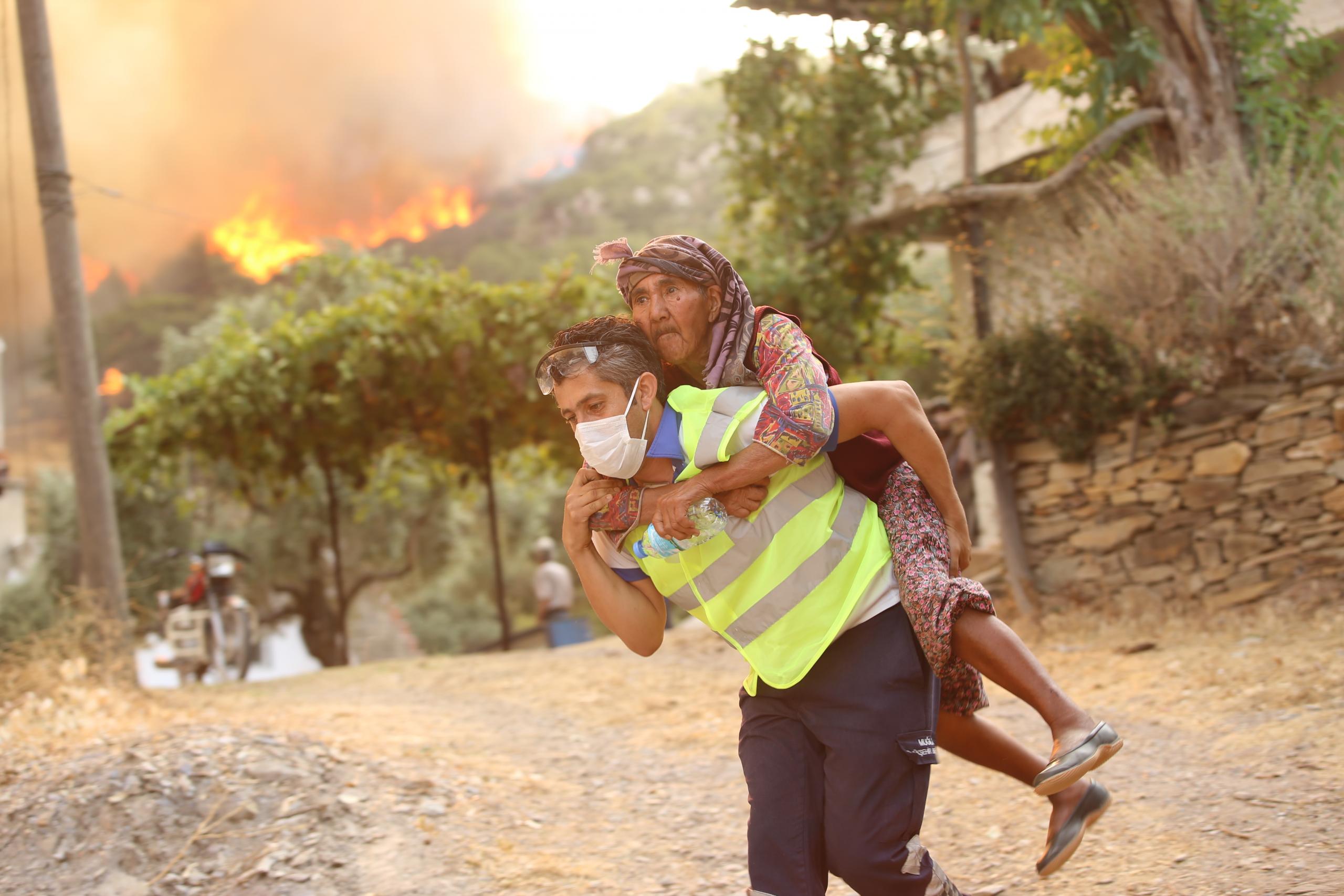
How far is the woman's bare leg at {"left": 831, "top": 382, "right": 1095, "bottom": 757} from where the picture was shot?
2.29 m

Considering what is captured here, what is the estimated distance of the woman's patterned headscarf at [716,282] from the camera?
7.89 feet

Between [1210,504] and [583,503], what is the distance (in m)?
6.43

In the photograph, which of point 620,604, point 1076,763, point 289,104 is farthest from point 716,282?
point 289,104

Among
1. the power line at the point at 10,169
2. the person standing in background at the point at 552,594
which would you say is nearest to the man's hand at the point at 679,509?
the person standing in background at the point at 552,594

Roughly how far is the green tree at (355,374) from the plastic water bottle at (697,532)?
831cm

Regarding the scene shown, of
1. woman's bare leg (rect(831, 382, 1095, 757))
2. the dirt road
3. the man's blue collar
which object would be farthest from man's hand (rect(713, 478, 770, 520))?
the dirt road

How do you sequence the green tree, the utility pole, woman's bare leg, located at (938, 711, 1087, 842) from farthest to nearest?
the green tree
the utility pole
woman's bare leg, located at (938, 711, 1087, 842)

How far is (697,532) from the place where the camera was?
7.38 feet

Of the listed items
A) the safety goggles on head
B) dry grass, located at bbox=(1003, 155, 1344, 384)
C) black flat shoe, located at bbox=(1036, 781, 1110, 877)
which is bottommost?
black flat shoe, located at bbox=(1036, 781, 1110, 877)

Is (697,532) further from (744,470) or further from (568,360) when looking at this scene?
(568,360)

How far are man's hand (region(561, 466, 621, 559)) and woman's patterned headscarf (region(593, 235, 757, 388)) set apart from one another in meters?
0.33

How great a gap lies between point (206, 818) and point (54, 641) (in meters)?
3.20

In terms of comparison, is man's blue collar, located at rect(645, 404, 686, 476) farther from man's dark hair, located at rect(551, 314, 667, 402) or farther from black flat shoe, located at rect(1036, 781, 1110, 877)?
black flat shoe, located at rect(1036, 781, 1110, 877)

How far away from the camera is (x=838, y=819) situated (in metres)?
2.26
